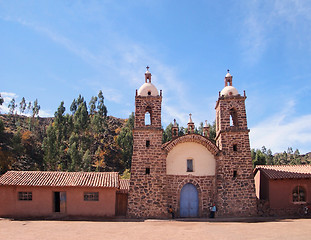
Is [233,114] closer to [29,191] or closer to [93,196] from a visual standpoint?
[93,196]

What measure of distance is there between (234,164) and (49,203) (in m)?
13.1

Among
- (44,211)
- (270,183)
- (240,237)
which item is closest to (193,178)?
(270,183)

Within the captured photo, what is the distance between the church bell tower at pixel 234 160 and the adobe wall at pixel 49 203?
25.7ft

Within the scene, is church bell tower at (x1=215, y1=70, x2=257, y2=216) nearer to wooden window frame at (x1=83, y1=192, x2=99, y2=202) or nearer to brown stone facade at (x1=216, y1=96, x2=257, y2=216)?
brown stone facade at (x1=216, y1=96, x2=257, y2=216)

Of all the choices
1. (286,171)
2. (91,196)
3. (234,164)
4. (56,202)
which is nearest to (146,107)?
(91,196)

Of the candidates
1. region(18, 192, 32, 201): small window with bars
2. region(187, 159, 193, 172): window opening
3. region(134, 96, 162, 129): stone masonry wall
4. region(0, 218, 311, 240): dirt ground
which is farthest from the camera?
region(187, 159, 193, 172): window opening

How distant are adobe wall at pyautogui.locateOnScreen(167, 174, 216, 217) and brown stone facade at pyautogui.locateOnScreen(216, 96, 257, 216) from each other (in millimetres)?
802

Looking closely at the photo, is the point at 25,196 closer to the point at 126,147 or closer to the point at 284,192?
the point at 284,192

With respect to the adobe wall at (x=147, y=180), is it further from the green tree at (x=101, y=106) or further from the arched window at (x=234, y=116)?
the green tree at (x=101, y=106)

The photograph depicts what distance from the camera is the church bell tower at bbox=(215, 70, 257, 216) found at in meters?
21.3

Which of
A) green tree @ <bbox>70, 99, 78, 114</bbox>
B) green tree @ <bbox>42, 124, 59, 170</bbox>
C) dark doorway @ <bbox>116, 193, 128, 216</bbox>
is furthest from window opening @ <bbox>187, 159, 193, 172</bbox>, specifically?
green tree @ <bbox>70, 99, 78, 114</bbox>

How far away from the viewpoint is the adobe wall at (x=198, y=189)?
2180cm

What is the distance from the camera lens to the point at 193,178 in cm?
2222

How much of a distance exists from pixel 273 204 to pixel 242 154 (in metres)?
4.13
